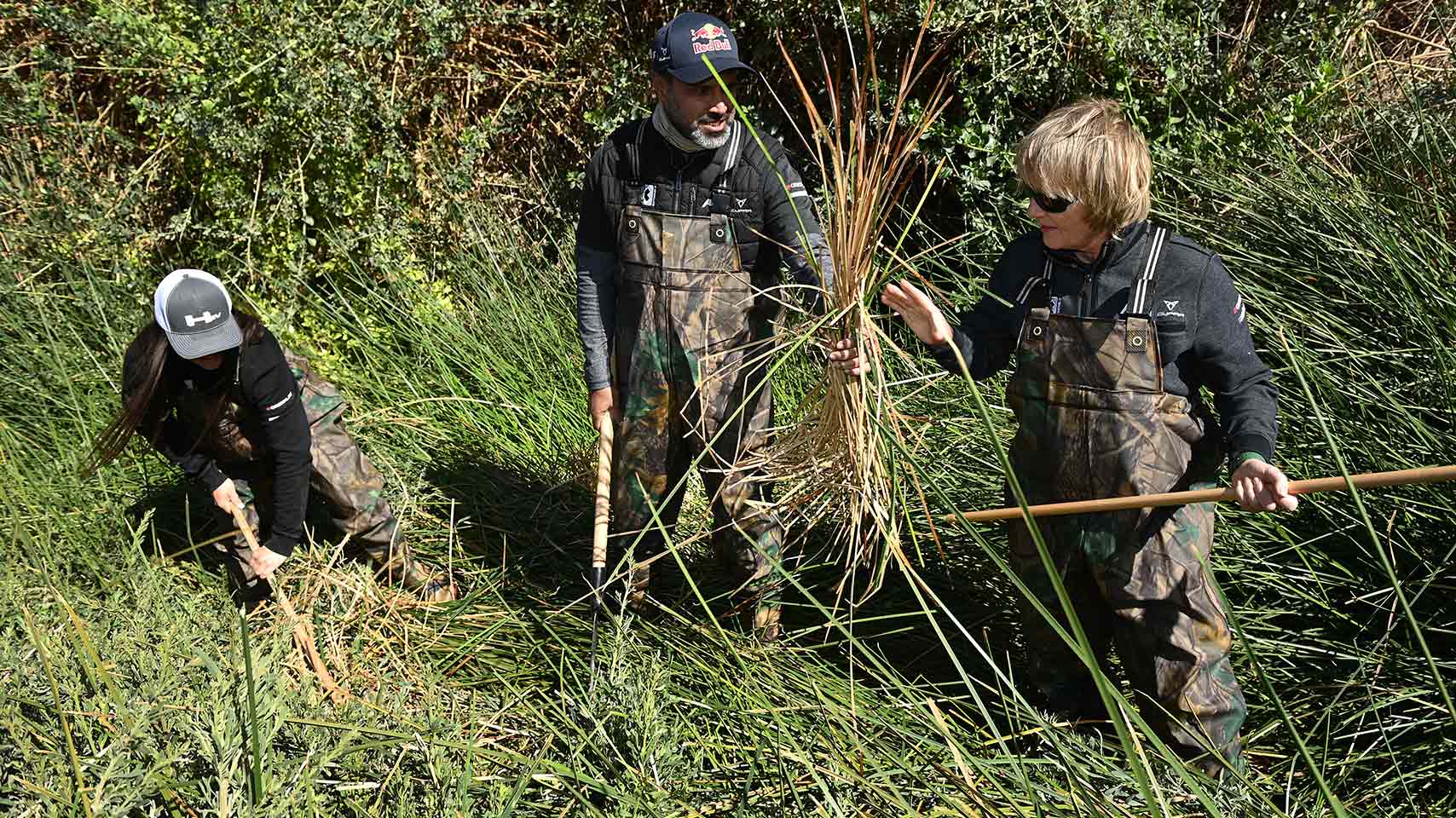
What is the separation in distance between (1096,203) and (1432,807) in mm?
1593

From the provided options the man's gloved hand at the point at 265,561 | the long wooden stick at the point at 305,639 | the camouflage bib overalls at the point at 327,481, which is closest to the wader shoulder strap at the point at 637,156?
the camouflage bib overalls at the point at 327,481

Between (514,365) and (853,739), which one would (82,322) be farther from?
(853,739)

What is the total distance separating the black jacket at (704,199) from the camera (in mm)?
2889

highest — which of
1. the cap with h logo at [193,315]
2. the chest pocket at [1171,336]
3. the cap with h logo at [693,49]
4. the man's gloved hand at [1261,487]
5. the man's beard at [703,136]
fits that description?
the cap with h logo at [693,49]

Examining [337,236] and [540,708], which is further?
[337,236]

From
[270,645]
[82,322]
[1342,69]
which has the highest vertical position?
[1342,69]

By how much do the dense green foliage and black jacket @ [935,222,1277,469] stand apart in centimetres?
16

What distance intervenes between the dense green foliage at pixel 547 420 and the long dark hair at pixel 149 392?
0.90 ft

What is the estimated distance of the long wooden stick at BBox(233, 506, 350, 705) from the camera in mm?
2850

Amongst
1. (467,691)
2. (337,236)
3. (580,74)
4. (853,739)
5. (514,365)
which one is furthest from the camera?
(580,74)

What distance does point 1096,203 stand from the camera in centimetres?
218

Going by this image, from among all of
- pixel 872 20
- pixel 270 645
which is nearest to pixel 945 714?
pixel 270 645

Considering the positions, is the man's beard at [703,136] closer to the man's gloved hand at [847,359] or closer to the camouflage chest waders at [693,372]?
the camouflage chest waders at [693,372]

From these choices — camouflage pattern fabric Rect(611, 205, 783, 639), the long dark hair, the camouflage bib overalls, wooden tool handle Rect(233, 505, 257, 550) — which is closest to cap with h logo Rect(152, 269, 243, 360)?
the long dark hair
